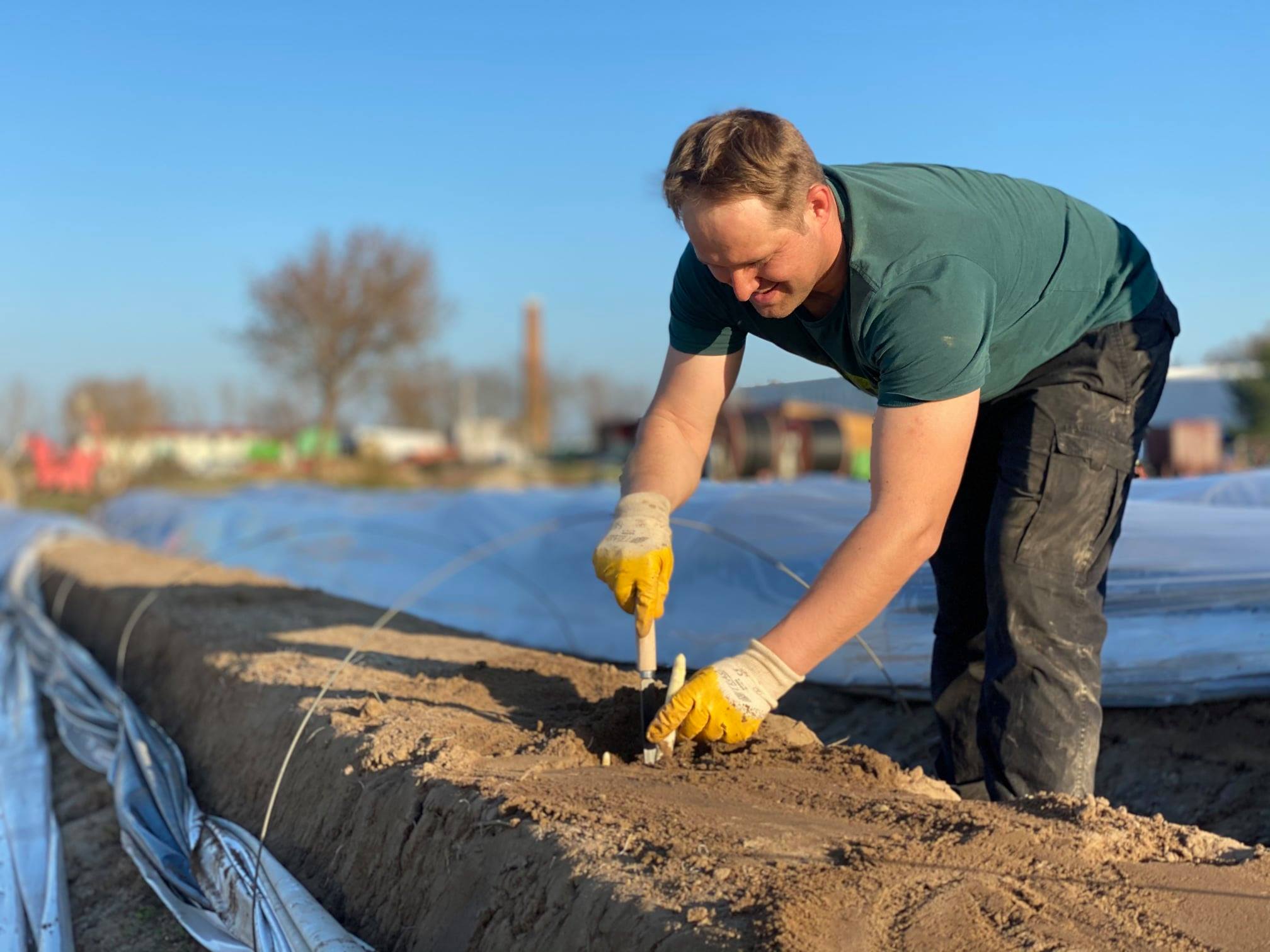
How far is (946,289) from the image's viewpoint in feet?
6.64

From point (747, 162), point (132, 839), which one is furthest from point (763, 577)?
point (747, 162)

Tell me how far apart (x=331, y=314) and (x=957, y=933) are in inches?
956

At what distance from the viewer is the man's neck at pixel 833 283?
6.98 ft

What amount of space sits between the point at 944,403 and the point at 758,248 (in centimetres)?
44

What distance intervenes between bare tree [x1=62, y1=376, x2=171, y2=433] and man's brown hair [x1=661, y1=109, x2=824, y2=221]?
27.4 m

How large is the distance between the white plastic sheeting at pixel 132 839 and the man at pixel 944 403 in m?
0.97

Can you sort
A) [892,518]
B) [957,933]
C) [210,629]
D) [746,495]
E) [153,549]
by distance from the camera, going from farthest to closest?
[153,549], [746,495], [210,629], [892,518], [957,933]

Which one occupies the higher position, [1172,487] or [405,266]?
[405,266]

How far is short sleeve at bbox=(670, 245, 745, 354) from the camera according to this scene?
2523 millimetres

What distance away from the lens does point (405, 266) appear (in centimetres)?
2553

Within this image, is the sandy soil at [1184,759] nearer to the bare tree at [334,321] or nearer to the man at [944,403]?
the man at [944,403]

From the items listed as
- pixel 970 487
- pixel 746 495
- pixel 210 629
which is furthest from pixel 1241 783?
pixel 210 629

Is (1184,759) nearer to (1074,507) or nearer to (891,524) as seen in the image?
(1074,507)

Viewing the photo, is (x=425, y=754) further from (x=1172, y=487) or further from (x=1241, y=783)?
(x=1172, y=487)
